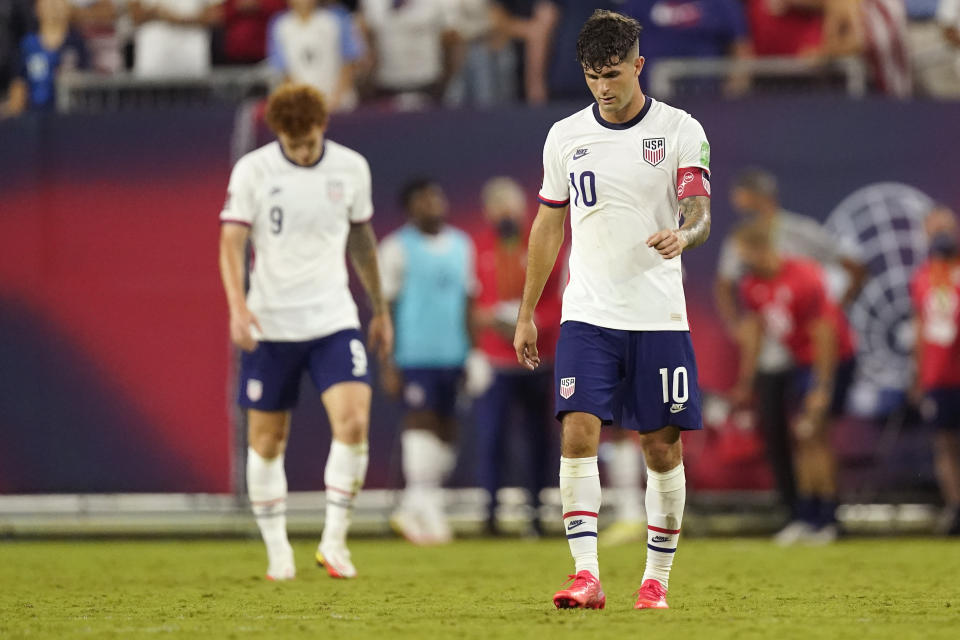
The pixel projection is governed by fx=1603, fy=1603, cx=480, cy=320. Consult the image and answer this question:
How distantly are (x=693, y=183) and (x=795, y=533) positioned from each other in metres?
6.49

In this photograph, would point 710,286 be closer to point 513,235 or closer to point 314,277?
point 513,235

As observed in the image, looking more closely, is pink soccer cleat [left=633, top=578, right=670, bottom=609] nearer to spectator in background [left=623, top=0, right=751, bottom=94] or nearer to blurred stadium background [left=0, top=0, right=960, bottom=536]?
blurred stadium background [left=0, top=0, right=960, bottom=536]

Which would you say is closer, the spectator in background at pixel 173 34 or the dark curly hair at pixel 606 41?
the dark curly hair at pixel 606 41

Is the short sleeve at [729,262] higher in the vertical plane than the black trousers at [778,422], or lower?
higher

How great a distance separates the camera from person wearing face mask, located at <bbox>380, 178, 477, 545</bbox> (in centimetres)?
1323

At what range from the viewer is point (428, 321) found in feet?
43.8

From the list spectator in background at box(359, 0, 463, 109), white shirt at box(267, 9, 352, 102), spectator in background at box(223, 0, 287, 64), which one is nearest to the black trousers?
spectator in background at box(359, 0, 463, 109)

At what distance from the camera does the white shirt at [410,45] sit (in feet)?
48.9

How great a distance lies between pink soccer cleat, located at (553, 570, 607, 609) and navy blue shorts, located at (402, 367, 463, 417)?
21.1ft

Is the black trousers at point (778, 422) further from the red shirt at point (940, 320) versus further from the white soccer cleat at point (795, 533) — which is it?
the red shirt at point (940, 320)

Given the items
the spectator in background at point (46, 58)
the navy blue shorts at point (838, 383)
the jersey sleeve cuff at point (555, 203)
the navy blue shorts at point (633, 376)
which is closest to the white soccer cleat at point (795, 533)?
the navy blue shorts at point (838, 383)

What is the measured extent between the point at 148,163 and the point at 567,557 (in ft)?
18.7

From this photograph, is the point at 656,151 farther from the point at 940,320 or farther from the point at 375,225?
the point at 375,225

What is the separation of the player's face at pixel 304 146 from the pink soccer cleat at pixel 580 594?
329 centimetres
